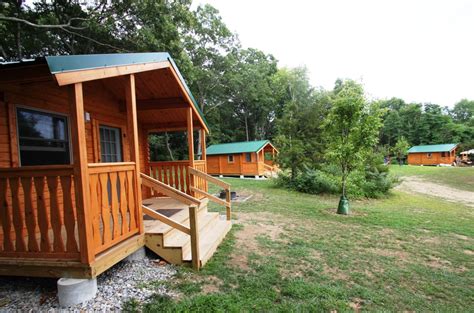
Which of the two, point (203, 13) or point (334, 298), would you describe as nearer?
point (334, 298)

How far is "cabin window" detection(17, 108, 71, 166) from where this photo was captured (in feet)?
11.8

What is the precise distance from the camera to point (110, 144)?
584 centimetres

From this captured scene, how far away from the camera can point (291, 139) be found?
43.7 feet

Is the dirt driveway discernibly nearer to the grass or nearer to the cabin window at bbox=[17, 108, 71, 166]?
the grass

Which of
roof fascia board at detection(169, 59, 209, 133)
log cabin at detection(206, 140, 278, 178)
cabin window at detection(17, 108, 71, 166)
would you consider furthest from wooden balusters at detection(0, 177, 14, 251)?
log cabin at detection(206, 140, 278, 178)

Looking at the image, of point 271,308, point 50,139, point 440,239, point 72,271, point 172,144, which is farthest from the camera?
point 172,144

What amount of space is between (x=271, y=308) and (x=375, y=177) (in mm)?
12417

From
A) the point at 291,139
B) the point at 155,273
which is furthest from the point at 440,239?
the point at 291,139

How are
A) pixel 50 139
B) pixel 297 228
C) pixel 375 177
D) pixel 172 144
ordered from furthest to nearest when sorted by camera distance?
pixel 172 144 → pixel 375 177 → pixel 297 228 → pixel 50 139

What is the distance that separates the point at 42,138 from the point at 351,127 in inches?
325

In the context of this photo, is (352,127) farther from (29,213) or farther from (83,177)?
(29,213)

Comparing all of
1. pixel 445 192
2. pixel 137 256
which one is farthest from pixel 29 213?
pixel 445 192

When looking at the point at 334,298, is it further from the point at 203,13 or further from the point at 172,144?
the point at 172,144

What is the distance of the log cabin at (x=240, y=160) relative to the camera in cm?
1927
